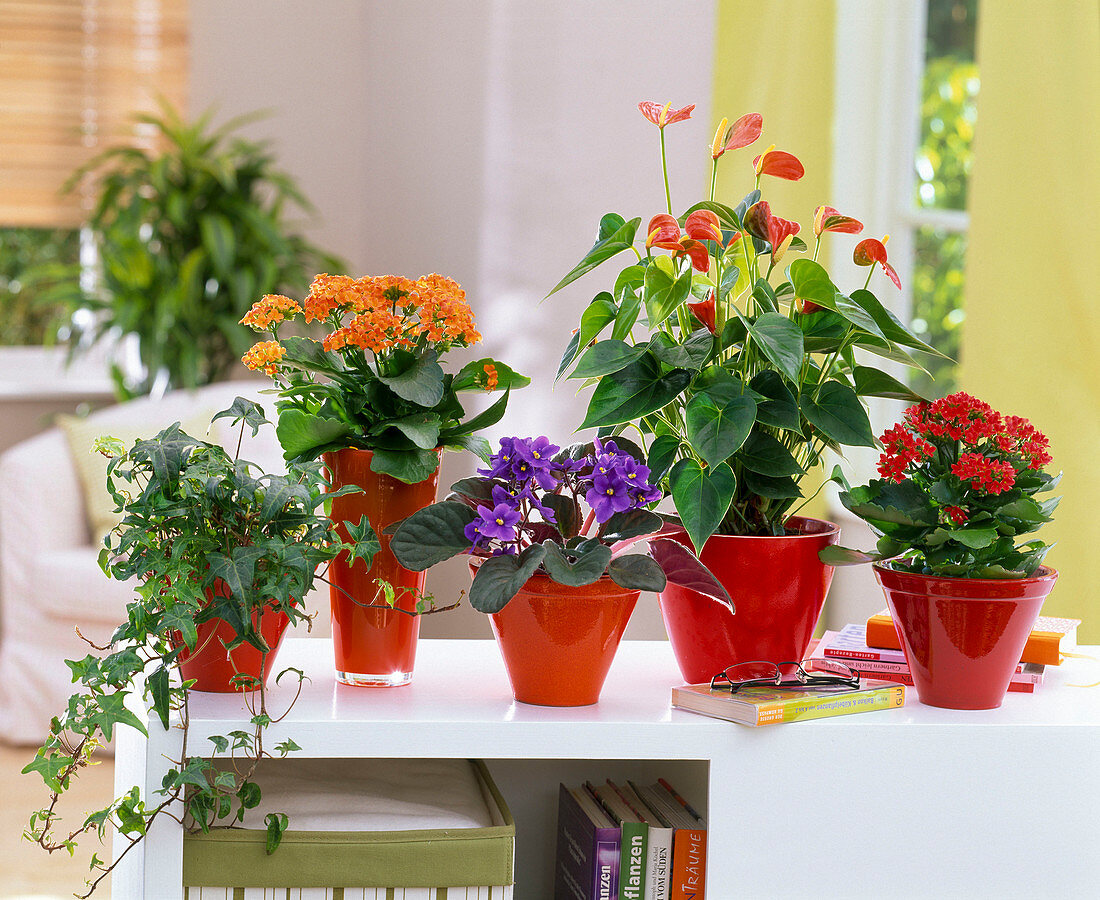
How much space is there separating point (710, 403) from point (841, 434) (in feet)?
0.39

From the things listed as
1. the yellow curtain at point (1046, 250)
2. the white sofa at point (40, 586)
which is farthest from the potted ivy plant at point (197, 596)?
the white sofa at point (40, 586)

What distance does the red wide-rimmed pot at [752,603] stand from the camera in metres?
1.06

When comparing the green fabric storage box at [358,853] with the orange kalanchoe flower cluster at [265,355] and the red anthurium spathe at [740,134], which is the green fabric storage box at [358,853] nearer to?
the orange kalanchoe flower cluster at [265,355]

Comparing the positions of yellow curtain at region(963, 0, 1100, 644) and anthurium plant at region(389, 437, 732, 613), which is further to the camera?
yellow curtain at region(963, 0, 1100, 644)

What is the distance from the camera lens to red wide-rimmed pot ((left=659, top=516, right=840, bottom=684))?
3.48 ft

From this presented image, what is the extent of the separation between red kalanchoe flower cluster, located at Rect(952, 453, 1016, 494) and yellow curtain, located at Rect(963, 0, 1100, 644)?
0.75m

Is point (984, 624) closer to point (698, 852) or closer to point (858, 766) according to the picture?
point (858, 766)

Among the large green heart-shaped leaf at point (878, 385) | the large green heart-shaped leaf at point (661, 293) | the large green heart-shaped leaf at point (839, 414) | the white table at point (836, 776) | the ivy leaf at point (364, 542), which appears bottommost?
the white table at point (836, 776)

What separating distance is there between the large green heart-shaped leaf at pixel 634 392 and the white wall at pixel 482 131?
1.54m

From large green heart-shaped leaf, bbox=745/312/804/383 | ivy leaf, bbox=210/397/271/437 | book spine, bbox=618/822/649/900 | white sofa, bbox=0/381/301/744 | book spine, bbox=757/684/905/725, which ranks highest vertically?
large green heart-shaped leaf, bbox=745/312/804/383

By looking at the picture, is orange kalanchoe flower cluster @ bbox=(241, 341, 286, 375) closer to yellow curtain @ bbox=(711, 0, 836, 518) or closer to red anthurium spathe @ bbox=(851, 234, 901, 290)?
red anthurium spathe @ bbox=(851, 234, 901, 290)

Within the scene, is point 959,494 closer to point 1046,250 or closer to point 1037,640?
point 1037,640

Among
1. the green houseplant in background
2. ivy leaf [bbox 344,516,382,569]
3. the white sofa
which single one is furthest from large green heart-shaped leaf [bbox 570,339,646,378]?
the green houseplant in background

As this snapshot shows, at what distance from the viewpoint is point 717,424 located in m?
0.99
